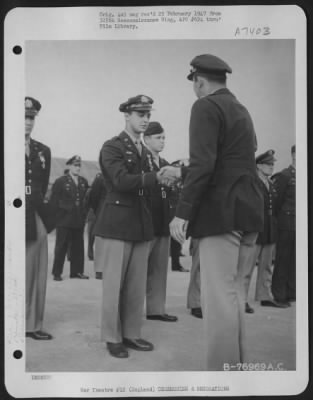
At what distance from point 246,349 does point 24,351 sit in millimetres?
762

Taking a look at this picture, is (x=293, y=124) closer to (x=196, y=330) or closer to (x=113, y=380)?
(x=196, y=330)

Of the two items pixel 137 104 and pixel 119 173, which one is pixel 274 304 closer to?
pixel 119 173

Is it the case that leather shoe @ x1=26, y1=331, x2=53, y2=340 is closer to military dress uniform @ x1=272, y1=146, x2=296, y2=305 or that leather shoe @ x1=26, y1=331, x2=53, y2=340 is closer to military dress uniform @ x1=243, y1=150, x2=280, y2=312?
military dress uniform @ x1=243, y1=150, x2=280, y2=312

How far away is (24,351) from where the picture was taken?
1.43 metres

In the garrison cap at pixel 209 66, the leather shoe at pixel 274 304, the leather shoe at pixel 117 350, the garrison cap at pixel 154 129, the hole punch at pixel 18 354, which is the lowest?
the hole punch at pixel 18 354

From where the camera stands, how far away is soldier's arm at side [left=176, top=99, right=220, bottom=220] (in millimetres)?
1291

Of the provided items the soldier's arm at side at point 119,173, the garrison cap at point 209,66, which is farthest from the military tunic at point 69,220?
the garrison cap at point 209,66

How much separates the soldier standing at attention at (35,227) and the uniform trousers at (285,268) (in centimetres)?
80

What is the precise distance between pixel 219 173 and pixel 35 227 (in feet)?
2.15

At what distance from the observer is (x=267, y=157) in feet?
4.58

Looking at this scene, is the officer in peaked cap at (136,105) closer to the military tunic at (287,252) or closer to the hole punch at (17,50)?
the hole punch at (17,50)

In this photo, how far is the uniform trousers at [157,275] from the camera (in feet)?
4.59

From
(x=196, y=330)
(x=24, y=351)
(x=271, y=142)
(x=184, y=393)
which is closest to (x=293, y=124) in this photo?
(x=271, y=142)

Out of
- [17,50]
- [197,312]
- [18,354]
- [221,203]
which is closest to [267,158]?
[221,203]
